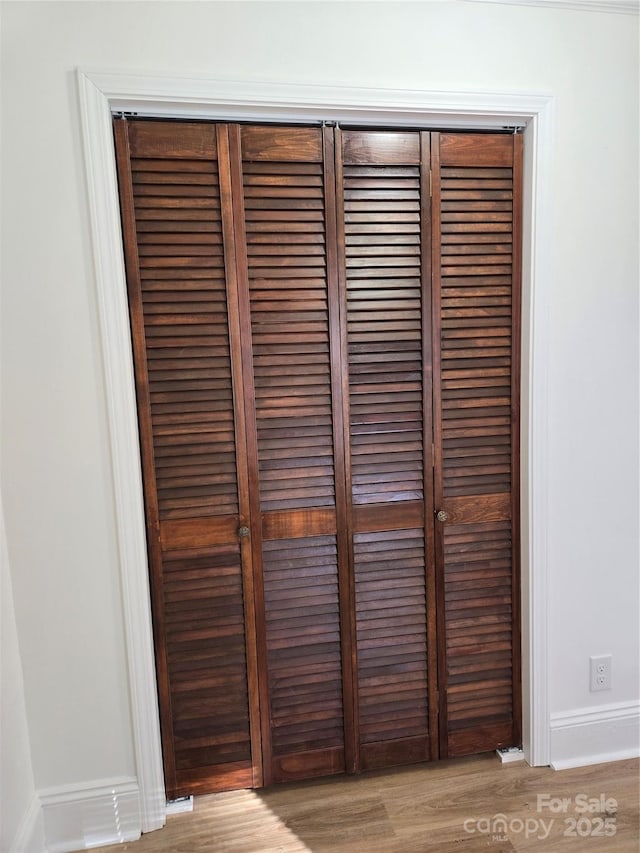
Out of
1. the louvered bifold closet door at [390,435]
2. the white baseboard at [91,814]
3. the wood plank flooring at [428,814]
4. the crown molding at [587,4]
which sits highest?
the crown molding at [587,4]

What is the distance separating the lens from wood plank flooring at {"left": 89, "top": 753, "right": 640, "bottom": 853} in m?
1.42

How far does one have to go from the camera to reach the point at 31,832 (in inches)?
54.1

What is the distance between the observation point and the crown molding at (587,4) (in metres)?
1.42

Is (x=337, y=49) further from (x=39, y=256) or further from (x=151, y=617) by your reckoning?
(x=151, y=617)

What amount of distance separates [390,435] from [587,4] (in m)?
1.29

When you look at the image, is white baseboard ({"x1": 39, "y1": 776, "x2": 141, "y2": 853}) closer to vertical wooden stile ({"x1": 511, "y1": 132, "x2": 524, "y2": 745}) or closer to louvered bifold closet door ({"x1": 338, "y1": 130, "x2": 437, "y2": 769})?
louvered bifold closet door ({"x1": 338, "y1": 130, "x2": 437, "y2": 769})

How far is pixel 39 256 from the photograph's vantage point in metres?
1.32

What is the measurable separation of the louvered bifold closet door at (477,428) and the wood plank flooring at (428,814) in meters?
0.12

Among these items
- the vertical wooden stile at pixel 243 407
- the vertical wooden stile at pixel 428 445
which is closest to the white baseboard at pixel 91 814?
the vertical wooden stile at pixel 243 407

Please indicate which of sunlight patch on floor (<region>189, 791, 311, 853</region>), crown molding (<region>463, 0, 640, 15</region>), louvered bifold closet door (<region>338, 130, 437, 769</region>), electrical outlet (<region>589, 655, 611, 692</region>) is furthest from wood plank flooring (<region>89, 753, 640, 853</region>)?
crown molding (<region>463, 0, 640, 15</region>)

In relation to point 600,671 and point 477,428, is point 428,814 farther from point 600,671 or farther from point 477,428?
point 477,428

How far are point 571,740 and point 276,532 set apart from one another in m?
1.16

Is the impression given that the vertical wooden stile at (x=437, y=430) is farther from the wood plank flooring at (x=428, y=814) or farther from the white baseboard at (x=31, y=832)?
the white baseboard at (x=31, y=832)

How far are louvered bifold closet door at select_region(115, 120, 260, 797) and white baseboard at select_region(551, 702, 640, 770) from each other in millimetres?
→ 950
